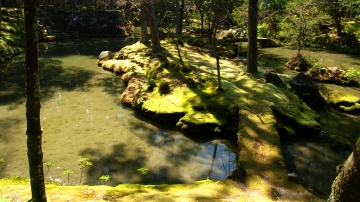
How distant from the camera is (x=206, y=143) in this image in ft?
39.4

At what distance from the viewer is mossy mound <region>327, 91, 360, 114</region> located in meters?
15.2

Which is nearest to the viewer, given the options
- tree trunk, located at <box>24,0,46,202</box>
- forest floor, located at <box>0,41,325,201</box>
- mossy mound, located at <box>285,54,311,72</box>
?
tree trunk, located at <box>24,0,46,202</box>

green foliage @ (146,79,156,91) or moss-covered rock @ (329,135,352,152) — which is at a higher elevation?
green foliage @ (146,79,156,91)

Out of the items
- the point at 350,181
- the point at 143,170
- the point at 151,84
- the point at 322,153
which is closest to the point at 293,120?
the point at 322,153

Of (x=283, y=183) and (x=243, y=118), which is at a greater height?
(x=243, y=118)

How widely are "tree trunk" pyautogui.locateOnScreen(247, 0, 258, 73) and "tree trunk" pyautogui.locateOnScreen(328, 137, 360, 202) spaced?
14.5m

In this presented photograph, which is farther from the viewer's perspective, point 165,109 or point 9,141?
point 165,109

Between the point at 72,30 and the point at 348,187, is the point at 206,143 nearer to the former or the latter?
the point at 348,187

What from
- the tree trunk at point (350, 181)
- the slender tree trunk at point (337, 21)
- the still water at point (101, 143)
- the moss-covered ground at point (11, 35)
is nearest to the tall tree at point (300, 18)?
the slender tree trunk at point (337, 21)

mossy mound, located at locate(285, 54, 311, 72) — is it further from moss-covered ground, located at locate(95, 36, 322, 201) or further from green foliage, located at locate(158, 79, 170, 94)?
green foliage, located at locate(158, 79, 170, 94)

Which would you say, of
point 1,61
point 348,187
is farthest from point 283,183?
point 1,61

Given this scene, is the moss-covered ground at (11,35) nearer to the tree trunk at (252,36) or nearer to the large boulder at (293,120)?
the tree trunk at (252,36)

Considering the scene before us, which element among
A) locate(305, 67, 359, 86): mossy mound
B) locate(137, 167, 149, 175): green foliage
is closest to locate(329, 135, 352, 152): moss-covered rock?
locate(137, 167, 149, 175): green foliage

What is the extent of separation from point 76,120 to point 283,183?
9020 mm
